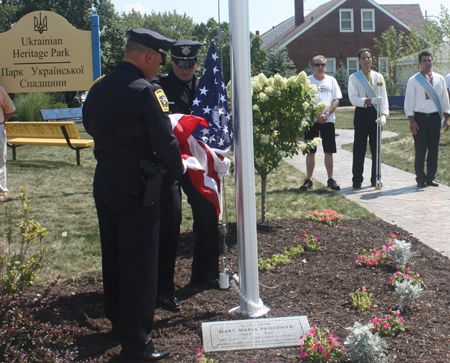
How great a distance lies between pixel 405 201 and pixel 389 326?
4464mm

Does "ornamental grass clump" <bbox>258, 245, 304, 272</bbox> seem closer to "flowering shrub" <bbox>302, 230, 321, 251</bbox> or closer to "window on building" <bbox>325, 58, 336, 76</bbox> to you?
"flowering shrub" <bbox>302, 230, 321, 251</bbox>

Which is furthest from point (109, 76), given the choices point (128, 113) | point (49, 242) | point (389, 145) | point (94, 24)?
point (389, 145)

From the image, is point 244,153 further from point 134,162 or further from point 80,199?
point 80,199

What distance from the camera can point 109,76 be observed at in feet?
10.0

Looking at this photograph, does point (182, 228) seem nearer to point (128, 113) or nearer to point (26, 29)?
point (128, 113)

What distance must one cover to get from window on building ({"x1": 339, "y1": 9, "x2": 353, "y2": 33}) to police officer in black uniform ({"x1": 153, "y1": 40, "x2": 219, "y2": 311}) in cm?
3813

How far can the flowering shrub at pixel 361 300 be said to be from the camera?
148 inches

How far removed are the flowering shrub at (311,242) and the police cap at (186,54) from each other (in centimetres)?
229

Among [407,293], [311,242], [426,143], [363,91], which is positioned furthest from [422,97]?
[407,293]

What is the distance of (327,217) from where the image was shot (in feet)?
20.0

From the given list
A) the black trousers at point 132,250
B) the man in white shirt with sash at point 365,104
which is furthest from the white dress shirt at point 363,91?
the black trousers at point 132,250

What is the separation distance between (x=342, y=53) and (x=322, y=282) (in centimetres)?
3763

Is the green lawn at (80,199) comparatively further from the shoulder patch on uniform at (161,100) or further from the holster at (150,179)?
the shoulder patch on uniform at (161,100)

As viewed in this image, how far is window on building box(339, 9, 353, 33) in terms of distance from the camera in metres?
39.5
